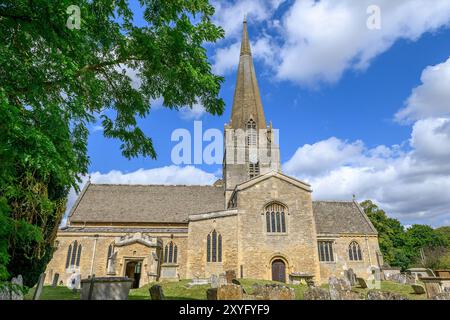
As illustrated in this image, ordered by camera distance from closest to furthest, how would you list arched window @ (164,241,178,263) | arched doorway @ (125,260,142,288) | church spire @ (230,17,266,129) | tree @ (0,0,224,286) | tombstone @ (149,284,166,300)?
tree @ (0,0,224,286)
tombstone @ (149,284,166,300)
arched doorway @ (125,260,142,288)
arched window @ (164,241,178,263)
church spire @ (230,17,266,129)

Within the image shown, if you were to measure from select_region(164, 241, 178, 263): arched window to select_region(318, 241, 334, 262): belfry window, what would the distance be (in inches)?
502

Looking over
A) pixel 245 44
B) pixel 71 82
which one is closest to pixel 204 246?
pixel 71 82

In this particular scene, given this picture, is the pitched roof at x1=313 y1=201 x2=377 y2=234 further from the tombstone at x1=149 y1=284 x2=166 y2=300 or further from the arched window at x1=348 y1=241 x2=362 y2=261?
the tombstone at x1=149 y1=284 x2=166 y2=300

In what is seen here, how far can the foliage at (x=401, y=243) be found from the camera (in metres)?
36.9

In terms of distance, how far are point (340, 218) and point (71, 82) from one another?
91.8ft

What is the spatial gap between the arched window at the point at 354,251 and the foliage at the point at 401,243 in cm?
1416

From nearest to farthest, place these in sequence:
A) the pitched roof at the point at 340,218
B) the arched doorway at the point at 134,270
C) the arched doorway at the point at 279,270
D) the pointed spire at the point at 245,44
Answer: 1. the arched doorway at the point at 279,270
2. the arched doorway at the point at 134,270
3. the pitched roof at the point at 340,218
4. the pointed spire at the point at 245,44

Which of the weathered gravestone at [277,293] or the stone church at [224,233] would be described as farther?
the stone church at [224,233]

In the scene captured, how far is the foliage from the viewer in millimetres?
36906

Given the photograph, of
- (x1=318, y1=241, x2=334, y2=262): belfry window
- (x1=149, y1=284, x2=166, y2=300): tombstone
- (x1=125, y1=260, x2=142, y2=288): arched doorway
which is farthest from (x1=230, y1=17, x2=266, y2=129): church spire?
(x1=149, y1=284, x2=166, y2=300): tombstone

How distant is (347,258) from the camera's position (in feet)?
81.4

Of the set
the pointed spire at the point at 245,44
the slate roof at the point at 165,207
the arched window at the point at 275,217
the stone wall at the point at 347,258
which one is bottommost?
the stone wall at the point at 347,258

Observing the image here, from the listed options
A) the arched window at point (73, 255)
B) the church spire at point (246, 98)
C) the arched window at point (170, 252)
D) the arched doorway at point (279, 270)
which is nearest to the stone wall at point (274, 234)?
the arched doorway at point (279, 270)

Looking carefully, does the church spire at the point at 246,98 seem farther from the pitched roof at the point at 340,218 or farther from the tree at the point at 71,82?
the tree at the point at 71,82
